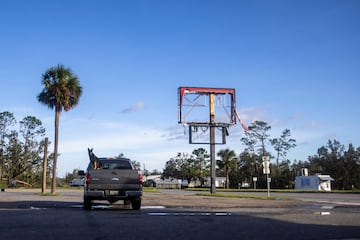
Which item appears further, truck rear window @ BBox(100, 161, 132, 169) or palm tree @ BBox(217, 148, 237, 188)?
palm tree @ BBox(217, 148, 237, 188)

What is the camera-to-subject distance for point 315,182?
2584 inches

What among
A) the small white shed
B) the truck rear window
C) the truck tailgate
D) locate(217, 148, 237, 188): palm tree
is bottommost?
the small white shed

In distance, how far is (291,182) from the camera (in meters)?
86.1

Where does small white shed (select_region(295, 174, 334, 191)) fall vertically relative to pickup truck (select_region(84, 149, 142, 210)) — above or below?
below

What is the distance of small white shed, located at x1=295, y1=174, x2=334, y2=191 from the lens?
65250mm

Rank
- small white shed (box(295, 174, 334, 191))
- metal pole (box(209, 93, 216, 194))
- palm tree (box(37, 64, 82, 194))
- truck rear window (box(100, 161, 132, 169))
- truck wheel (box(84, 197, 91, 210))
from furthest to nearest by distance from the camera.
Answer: small white shed (box(295, 174, 334, 191)) → metal pole (box(209, 93, 216, 194)) → palm tree (box(37, 64, 82, 194)) → truck rear window (box(100, 161, 132, 169)) → truck wheel (box(84, 197, 91, 210))

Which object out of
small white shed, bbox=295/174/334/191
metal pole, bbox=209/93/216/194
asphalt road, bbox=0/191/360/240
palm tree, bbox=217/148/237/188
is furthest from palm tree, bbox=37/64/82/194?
palm tree, bbox=217/148/237/188

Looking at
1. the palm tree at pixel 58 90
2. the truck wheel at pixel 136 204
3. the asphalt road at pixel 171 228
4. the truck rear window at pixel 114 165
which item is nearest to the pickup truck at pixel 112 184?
the truck wheel at pixel 136 204

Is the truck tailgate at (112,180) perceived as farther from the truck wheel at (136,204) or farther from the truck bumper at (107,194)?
the truck wheel at (136,204)

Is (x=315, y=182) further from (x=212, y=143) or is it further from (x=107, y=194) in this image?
(x=107, y=194)

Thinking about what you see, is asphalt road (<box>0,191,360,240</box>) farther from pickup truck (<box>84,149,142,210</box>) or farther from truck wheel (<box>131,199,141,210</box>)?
truck wheel (<box>131,199,141,210</box>)

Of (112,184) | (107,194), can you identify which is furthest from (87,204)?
(112,184)

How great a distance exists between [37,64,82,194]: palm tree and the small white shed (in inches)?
1772

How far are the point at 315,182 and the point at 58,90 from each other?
47014 mm
